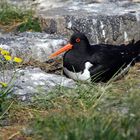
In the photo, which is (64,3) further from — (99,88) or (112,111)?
(112,111)

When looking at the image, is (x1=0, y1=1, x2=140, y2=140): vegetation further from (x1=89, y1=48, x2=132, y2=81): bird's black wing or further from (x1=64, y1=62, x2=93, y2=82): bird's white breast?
(x1=64, y1=62, x2=93, y2=82): bird's white breast

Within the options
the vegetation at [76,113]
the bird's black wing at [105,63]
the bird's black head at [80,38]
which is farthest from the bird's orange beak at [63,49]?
the vegetation at [76,113]

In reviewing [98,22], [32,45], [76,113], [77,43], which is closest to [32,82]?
[77,43]

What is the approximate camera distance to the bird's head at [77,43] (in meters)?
7.71

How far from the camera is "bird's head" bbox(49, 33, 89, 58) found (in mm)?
7711

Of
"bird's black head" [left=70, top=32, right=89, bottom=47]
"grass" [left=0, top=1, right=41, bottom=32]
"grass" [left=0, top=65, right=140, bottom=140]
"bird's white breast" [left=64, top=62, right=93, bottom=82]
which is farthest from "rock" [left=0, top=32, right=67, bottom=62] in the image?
"grass" [left=0, top=65, right=140, bottom=140]

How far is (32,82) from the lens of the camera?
7.01 m

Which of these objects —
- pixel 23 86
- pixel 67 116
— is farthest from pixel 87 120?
pixel 23 86

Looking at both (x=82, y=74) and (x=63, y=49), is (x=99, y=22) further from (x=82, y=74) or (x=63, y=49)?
(x=82, y=74)

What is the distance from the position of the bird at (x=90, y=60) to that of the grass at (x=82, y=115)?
86cm

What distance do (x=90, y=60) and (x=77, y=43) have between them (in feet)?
1.09

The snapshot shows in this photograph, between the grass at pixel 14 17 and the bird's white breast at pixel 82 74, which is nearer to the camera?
the bird's white breast at pixel 82 74

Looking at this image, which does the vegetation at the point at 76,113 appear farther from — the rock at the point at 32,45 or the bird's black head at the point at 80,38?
the bird's black head at the point at 80,38

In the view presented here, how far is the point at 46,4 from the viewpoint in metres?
9.70
